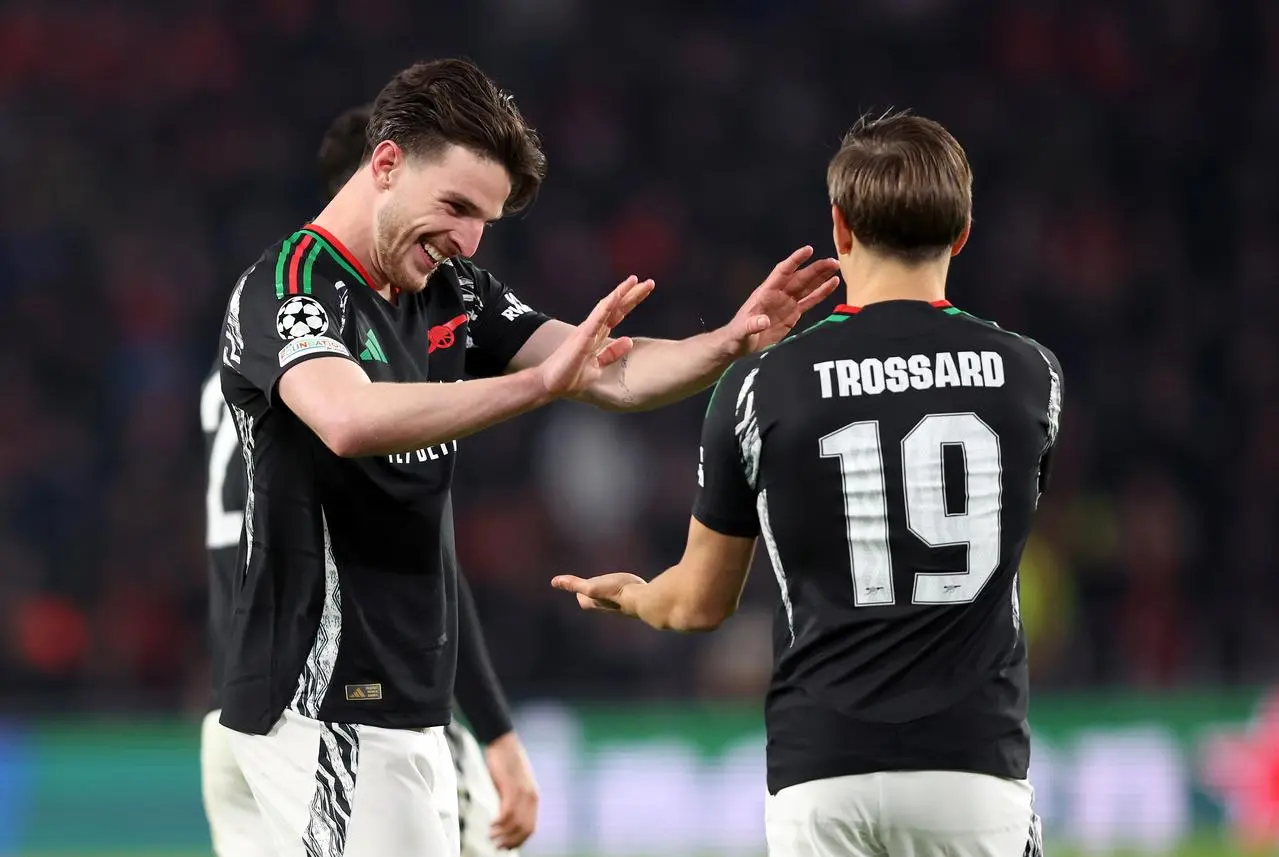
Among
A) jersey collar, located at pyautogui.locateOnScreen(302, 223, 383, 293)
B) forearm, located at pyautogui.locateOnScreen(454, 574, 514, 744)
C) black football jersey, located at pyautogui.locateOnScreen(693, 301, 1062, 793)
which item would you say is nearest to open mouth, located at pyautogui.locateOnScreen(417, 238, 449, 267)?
jersey collar, located at pyautogui.locateOnScreen(302, 223, 383, 293)

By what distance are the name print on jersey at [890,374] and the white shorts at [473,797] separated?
5.77 ft

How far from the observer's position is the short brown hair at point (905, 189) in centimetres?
308

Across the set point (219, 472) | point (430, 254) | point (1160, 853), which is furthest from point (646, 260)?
point (430, 254)

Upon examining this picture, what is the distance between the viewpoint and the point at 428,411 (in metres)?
3.10

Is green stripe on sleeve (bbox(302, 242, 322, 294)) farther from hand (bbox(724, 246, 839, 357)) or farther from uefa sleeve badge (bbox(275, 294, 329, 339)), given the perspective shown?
hand (bbox(724, 246, 839, 357))

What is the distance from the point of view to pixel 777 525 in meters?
3.10

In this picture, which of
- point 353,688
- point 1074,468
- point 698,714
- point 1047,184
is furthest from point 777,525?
point 1047,184

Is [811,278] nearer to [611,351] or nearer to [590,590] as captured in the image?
[611,351]

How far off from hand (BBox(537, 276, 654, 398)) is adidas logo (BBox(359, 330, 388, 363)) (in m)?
0.48

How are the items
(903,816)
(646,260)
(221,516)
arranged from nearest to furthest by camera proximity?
(903,816), (221,516), (646,260)

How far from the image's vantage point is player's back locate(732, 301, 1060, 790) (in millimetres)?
3020

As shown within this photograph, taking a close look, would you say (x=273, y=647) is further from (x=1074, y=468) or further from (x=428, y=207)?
(x=1074, y=468)

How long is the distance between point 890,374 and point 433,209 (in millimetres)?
1057

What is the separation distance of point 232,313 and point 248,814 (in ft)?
4.35
